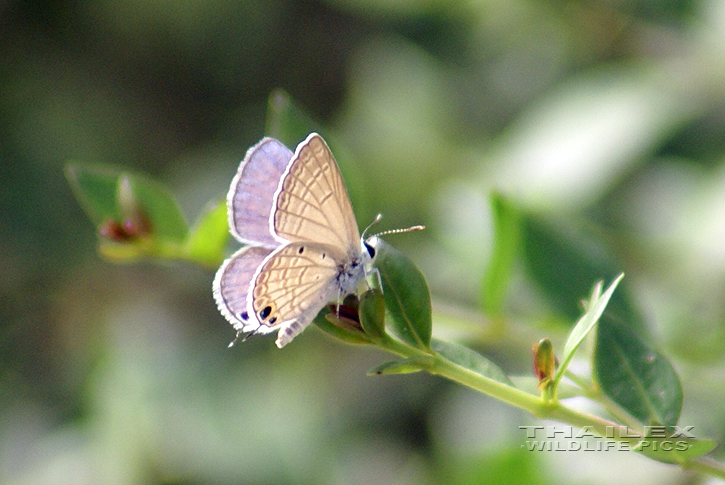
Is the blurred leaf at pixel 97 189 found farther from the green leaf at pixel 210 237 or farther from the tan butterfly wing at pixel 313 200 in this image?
the tan butterfly wing at pixel 313 200

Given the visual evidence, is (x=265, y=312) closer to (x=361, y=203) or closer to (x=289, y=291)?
(x=289, y=291)

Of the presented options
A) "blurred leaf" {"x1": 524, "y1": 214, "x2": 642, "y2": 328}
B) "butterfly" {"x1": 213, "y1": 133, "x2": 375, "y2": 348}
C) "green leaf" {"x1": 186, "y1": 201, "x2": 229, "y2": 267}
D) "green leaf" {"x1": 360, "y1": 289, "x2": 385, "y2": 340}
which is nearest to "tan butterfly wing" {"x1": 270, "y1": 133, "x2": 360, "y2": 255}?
"butterfly" {"x1": 213, "y1": 133, "x2": 375, "y2": 348}

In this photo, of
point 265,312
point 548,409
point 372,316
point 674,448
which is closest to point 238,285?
point 265,312

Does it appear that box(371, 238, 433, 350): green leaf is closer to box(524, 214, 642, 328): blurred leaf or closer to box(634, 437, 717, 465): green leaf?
box(634, 437, 717, 465): green leaf

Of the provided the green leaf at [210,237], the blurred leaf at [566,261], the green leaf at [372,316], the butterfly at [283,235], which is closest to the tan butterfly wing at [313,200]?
the butterfly at [283,235]

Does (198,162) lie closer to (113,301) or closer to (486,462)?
(113,301)
